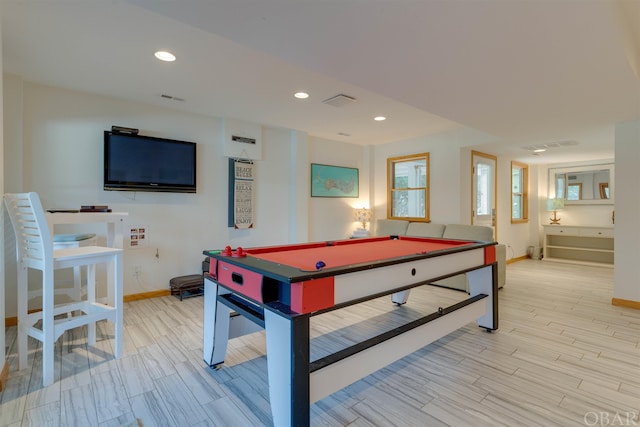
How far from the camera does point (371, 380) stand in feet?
6.49

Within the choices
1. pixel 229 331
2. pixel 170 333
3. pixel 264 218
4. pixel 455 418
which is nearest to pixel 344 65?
pixel 229 331

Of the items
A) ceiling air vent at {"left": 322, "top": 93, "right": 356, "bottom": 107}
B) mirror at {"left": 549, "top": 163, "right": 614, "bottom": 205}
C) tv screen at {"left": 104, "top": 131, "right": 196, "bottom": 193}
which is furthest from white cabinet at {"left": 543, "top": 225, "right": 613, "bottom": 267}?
tv screen at {"left": 104, "top": 131, "right": 196, "bottom": 193}

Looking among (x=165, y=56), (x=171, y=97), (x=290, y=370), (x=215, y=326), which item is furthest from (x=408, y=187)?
(x=290, y=370)

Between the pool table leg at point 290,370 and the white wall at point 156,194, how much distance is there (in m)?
3.00

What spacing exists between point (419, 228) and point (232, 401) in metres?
3.88

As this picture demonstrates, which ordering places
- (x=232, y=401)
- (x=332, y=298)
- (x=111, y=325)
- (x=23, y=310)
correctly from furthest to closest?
(x=111, y=325), (x=23, y=310), (x=232, y=401), (x=332, y=298)

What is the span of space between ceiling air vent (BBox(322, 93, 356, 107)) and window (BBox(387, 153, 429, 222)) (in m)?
2.38

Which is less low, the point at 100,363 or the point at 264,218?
the point at 264,218

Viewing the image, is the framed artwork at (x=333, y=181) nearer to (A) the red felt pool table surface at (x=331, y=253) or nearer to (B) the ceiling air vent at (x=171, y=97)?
(B) the ceiling air vent at (x=171, y=97)

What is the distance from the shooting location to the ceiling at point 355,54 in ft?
5.08

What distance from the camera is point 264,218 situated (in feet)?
15.5

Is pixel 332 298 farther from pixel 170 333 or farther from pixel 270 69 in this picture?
pixel 270 69

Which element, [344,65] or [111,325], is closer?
[344,65]

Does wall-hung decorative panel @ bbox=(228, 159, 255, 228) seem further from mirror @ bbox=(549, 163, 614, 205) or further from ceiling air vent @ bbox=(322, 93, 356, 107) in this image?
mirror @ bbox=(549, 163, 614, 205)
